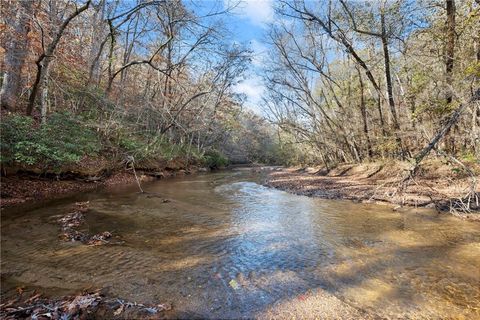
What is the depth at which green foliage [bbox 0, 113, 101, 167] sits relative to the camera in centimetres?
802

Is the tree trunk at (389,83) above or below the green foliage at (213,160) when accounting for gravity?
above

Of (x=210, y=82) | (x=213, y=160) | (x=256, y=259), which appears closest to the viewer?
(x=256, y=259)

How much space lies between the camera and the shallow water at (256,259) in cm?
354

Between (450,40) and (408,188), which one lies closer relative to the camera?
(450,40)

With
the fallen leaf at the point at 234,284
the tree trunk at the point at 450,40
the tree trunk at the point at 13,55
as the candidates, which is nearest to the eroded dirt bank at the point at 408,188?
the tree trunk at the point at 450,40

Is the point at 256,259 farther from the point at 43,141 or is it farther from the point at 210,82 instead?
the point at 210,82

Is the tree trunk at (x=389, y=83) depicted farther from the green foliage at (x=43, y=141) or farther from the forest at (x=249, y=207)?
the green foliage at (x=43, y=141)

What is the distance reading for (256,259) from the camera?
486 centimetres

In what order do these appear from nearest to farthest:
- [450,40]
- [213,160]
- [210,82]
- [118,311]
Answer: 1. [118,311]
2. [450,40]
3. [210,82]
4. [213,160]

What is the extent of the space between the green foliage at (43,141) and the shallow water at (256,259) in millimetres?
1728

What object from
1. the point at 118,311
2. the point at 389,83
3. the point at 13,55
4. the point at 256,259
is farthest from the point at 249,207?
the point at 13,55

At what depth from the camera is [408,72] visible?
12875 millimetres

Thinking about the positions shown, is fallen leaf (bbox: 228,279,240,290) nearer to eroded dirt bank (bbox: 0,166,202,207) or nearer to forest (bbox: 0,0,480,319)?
forest (bbox: 0,0,480,319)

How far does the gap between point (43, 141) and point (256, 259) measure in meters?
8.07
